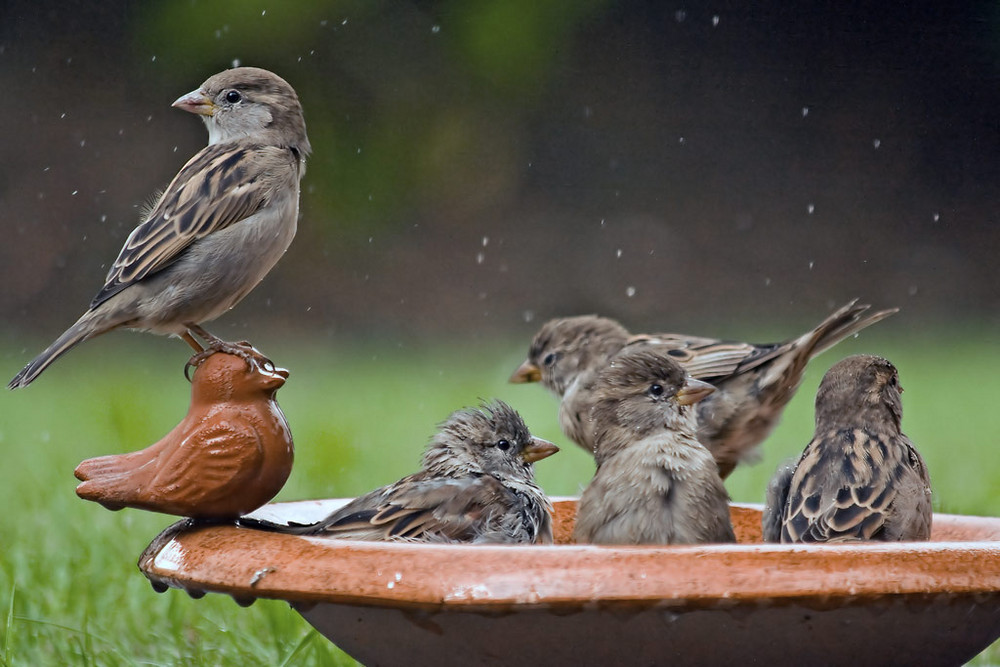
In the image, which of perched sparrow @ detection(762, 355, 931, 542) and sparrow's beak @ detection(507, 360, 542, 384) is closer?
perched sparrow @ detection(762, 355, 931, 542)

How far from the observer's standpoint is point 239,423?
2135 mm

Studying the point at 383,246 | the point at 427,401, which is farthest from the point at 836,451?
the point at 383,246

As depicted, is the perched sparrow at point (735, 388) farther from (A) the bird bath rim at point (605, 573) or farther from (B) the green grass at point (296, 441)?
(A) the bird bath rim at point (605, 573)

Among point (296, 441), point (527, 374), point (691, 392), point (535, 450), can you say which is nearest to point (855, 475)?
point (691, 392)

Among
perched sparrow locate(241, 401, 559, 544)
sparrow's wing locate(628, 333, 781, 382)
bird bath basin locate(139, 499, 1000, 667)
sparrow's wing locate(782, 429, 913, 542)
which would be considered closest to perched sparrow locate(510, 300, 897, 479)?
sparrow's wing locate(628, 333, 781, 382)

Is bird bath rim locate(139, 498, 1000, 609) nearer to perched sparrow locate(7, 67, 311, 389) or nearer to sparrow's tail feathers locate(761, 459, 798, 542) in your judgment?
sparrow's tail feathers locate(761, 459, 798, 542)

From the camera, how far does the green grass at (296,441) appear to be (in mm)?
3359

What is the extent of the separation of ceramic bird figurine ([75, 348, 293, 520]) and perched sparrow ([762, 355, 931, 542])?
3.03ft

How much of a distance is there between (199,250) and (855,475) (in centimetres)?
134

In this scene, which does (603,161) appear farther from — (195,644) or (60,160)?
(195,644)

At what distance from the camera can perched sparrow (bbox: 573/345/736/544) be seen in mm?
2229

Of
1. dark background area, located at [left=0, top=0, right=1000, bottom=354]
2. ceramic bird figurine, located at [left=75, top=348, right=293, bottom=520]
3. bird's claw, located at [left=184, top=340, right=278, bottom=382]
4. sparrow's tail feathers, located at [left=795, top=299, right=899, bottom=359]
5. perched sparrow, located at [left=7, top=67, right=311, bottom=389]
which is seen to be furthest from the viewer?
dark background area, located at [left=0, top=0, right=1000, bottom=354]

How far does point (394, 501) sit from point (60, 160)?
8083mm

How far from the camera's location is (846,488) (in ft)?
7.48
